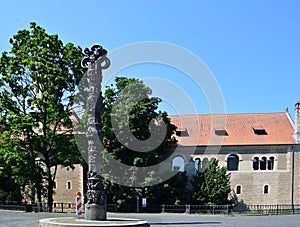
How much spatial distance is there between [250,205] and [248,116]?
10742mm

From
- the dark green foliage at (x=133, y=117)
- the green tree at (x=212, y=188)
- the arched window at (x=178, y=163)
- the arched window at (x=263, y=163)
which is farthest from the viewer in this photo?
the arched window at (x=263, y=163)

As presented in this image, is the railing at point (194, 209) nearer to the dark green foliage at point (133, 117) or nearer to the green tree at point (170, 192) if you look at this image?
the green tree at point (170, 192)

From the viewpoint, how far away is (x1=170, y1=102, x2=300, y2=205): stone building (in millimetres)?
39125

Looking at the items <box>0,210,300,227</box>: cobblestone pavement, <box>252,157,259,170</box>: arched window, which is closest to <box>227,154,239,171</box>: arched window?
<box>252,157,259,170</box>: arched window

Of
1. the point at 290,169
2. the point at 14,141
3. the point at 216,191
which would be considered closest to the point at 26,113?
the point at 14,141

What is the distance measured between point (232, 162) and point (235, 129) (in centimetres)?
383

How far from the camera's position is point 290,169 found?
39.2 metres

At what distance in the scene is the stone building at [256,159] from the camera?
39125 millimetres

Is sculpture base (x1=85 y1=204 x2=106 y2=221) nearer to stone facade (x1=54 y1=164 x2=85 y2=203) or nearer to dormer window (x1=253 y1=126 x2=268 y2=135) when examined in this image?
stone facade (x1=54 y1=164 x2=85 y2=203)

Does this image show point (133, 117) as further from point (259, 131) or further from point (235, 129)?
point (259, 131)

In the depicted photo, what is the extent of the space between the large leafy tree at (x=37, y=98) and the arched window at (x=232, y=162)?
2012 cm

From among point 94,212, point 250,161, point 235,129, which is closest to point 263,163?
point 250,161

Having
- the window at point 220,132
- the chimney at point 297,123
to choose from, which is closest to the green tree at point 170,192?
the window at point 220,132

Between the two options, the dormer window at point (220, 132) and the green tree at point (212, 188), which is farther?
the dormer window at point (220, 132)
